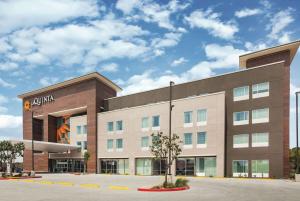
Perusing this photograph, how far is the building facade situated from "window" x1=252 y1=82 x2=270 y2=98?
13 centimetres

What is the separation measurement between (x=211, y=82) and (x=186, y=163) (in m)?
12.3

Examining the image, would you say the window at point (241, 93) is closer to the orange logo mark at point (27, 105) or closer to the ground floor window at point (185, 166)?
the ground floor window at point (185, 166)

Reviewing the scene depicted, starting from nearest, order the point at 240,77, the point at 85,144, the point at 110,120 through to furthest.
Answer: the point at 240,77
the point at 110,120
the point at 85,144

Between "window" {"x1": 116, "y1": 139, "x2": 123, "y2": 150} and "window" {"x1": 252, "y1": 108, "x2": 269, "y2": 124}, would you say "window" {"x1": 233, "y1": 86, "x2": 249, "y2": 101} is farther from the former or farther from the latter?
"window" {"x1": 116, "y1": 139, "x2": 123, "y2": 150}

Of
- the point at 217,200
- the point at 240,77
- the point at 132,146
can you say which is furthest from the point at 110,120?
the point at 217,200

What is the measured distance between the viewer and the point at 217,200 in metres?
18.6

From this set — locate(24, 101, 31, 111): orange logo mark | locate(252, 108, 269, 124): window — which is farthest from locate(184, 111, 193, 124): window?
locate(24, 101, 31, 111): orange logo mark

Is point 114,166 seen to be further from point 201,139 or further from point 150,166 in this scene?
point 201,139

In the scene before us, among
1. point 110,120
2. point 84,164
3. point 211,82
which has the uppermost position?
point 211,82

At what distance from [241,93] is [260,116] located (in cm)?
417

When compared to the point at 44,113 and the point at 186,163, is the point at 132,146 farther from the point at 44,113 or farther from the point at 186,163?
the point at 44,113

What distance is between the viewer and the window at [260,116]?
44.4 meters

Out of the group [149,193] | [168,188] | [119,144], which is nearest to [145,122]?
[119,144]

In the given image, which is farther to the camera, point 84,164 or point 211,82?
point 84,164
